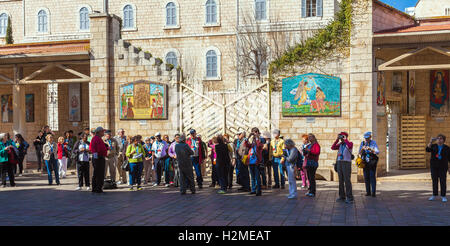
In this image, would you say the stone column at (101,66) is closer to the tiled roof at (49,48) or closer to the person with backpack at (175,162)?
the tiled roof at (49,48)

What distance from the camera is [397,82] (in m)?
18.1

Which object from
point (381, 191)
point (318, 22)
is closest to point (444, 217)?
point (381, 191)

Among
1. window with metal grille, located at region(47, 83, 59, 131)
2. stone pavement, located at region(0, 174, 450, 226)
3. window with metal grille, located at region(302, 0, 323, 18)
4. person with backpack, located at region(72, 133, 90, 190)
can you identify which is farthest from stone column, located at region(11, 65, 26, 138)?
window with metal grille, located at region(302, 0, 323, 18)

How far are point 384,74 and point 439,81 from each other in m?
2.77

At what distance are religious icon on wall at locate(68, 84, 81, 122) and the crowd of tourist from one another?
8.66 metres

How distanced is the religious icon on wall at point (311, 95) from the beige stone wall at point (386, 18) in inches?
92.4

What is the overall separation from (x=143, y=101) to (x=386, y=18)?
30.0ft

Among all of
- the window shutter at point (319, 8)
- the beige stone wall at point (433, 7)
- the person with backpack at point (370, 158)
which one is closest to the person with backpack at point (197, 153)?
the person with backpack at point (370, 158)

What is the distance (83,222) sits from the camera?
8055 mm

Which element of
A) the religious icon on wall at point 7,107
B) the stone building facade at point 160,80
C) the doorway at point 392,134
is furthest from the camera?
the religious icon on wall at point 7,107

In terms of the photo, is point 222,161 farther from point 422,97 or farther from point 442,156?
point 422,97

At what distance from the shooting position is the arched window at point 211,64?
31.2 m

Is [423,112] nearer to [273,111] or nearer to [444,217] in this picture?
[273,111]

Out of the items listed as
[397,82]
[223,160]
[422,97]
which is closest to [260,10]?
[397,82]
